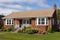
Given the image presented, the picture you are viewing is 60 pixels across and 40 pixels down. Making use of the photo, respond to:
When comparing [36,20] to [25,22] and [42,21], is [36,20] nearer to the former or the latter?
[42,21]

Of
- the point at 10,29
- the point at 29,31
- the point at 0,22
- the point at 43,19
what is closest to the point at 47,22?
the point at 43,19

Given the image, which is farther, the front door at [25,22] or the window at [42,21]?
the front door at [25,22]

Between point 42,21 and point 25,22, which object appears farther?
point 25,22

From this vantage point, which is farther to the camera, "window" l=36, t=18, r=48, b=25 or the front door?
the front door

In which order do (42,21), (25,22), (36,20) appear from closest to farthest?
1. (42,21)
2. (36,20)
3. (25,22)

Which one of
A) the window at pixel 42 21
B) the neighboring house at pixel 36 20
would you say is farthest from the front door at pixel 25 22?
the window at pixel 42 21

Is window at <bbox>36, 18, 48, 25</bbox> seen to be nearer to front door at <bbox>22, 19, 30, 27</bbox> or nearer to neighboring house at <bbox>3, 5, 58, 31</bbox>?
neighboring house at <bbox>3, 5, 58, 31</bbox>

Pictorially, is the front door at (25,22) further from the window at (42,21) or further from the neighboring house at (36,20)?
the window at (42,21)

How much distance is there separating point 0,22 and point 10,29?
24.7 ft

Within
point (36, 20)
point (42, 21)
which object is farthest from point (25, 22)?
point (42, 21)

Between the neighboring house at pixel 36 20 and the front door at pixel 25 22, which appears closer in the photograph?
the neighboring house at pixel 36 20

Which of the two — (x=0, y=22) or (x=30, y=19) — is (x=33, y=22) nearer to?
(x=30, y=19)

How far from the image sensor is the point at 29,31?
32.1 meters

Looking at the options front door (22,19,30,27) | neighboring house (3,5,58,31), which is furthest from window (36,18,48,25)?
front door (22,19,30,27)
